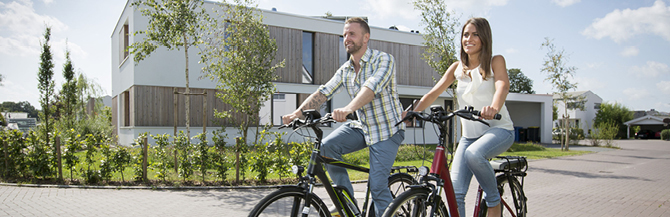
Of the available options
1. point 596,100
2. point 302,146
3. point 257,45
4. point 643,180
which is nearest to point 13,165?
point 302,146

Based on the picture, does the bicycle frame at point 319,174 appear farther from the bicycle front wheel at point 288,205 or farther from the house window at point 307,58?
the house window at point 307,58

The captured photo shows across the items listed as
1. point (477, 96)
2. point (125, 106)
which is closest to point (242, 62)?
point (477, 96)

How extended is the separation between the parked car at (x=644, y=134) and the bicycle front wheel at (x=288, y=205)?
62232 millimetres

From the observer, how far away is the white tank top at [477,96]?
10.2ft

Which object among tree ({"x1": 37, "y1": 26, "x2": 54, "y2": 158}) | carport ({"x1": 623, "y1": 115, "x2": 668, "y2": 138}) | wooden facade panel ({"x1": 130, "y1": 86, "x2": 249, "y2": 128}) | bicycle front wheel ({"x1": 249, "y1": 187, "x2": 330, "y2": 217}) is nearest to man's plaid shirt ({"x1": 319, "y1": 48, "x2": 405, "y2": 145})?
bicycle front wheel ({"x1": 249, "y1": 187, "x2": 330, "y2": 217})

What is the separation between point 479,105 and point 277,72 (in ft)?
56.9

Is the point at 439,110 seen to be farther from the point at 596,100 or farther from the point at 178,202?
the point at 596,100

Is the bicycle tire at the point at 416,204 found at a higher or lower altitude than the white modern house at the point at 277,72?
lower

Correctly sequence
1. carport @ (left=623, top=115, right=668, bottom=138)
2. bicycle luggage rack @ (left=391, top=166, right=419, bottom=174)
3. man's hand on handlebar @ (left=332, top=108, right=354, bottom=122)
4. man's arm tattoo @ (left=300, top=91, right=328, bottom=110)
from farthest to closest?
carport @ (left=623, top=115, right=668, bottom=138), bicycle luggage rack @ (left=391, top=166, right=419, bottom=174), man's arm tattoo @ (left=300, top=91, right=328, bottom=110), man's hand on handlebar @ (left=332, top=108, right=354, bottom=122)

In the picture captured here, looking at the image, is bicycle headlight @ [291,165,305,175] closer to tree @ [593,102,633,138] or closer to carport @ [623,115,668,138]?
tree @ [593,102,633,138]

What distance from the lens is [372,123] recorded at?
10.1 feet

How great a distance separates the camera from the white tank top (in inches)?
123

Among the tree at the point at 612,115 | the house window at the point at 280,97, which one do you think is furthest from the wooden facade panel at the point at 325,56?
the tree at the point at 612,115

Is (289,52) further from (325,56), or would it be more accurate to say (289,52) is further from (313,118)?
(313,118)
